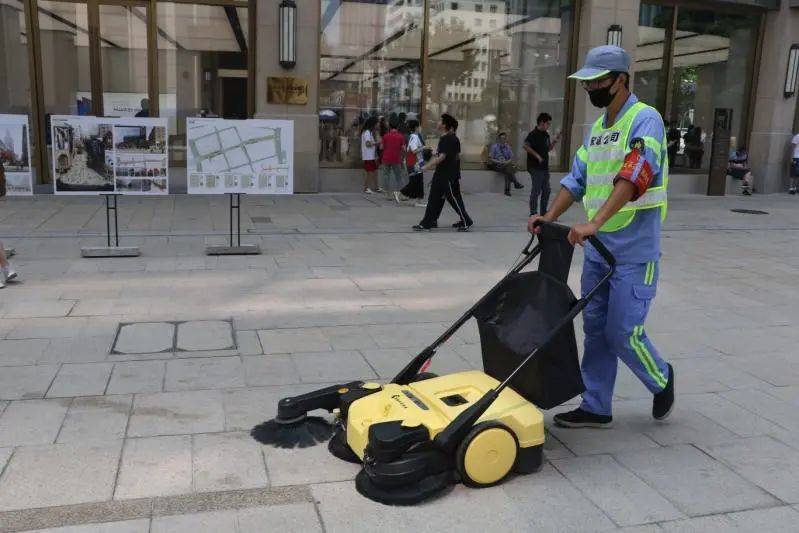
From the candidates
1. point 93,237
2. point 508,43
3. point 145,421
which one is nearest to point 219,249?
point 93,237

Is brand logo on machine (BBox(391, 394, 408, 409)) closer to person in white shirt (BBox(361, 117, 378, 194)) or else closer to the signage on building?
the signage on building

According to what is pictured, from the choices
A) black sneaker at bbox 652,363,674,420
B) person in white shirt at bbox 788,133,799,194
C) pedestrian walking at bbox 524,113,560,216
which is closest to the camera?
black sneaker at bbox 652,363,674,420

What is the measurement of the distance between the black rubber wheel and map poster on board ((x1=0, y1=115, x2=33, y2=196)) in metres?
6.40

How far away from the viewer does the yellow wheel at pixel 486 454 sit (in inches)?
128

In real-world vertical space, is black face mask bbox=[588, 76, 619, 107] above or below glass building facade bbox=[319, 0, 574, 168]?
below

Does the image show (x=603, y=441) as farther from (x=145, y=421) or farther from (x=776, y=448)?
(x=145, y=421)

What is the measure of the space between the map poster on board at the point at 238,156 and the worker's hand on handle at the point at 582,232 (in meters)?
5.73

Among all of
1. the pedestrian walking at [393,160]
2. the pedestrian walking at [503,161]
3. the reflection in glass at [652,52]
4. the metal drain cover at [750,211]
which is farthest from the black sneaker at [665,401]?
the reflection in glass at [652,52]

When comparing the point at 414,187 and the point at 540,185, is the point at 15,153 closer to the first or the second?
the point at 414,187

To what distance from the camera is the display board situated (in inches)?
321

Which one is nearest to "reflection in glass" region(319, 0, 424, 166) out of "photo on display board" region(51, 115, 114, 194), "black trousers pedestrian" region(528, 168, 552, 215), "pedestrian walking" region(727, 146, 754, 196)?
"black trousers pedestrian" region(528, 168, 552, 215)

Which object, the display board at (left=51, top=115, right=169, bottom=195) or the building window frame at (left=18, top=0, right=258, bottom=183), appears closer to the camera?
the display board at (left=51, top=115, right=169, bottom=195)

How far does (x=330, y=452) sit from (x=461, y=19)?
14.0 m

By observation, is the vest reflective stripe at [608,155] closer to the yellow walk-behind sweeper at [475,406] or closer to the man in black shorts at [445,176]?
the yellow walk-behind sweeper at [475,406]
